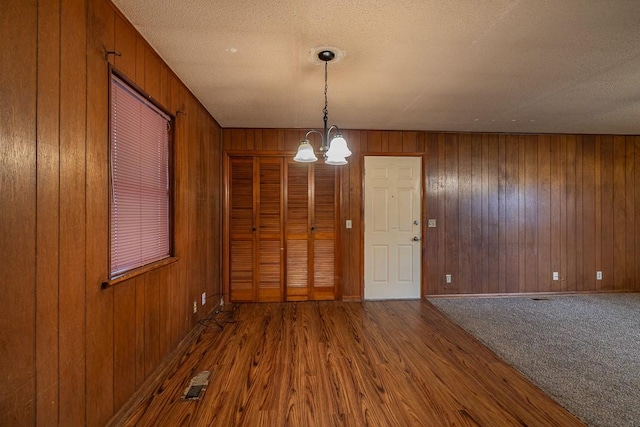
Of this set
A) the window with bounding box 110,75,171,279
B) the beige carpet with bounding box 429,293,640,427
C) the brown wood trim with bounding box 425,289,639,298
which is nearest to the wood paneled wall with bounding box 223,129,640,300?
the brown wood trim with bounding box 425,289,639,298

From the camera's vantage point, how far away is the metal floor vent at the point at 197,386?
199 cm

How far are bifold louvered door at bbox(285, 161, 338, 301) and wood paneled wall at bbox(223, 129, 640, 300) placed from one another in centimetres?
19

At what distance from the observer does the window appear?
1742mm

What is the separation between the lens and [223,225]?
13.0 ft

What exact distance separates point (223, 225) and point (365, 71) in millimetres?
2707

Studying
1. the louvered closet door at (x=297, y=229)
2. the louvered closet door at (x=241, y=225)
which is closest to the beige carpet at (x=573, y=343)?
the louvered closet door at (x=297, y=229)

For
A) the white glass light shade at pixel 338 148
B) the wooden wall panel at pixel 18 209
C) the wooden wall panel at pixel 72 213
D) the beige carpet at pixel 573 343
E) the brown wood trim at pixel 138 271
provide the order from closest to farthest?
1. the wooden wall panel at pixel 18 209
2. the wooden wall panel at pixel 72 213
3. the brown wood trim at pixel 138 271
4. the beige carpet at pixel 573 343
5. the white glass light shade at pixel 338 148

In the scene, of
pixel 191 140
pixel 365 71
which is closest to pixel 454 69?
pixel 365 71

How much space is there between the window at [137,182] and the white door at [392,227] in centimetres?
267

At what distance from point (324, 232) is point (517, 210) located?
2.97 m

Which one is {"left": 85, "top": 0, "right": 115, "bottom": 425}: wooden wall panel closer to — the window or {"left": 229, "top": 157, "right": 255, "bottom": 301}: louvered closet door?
the window

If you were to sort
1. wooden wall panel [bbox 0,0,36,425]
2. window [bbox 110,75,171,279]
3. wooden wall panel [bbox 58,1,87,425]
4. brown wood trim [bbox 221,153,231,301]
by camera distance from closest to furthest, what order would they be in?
wooden wall panel [bbox 0,0,36,425] < wooden wall panel [bbox 58,1,87,425] < window [bbox 110,75,171,279] < brown wood trim [bbox 221,153,231,301]

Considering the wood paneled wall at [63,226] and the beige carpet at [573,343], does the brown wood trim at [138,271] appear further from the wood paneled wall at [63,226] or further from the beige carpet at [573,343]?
the beige carpet at [573,343]

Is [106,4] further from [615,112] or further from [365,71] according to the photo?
[615,112]
